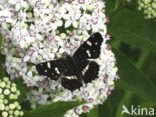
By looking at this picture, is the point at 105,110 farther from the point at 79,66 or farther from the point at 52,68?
the point at 52,68

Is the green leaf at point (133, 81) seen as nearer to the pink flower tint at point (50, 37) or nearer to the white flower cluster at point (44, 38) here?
the white flower cluster at point (44, 38)

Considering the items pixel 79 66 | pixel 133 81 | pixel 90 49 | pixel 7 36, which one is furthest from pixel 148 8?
pixel 7 36

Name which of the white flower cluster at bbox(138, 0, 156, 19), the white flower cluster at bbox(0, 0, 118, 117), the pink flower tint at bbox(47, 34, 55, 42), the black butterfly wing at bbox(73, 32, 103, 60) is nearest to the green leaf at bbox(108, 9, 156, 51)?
the white flower cluster at bbox(138, 0, 156, 19)

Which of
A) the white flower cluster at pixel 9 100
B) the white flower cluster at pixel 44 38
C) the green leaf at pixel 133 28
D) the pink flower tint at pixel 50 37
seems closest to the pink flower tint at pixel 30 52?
the white flower cluster at pixel 44 38

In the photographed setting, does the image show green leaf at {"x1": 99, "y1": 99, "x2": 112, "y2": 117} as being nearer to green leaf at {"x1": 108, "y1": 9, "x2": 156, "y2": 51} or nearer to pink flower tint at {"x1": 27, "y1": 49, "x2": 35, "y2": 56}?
green leaf at {"x1": 108, "y1": 9, "x2": 156, "y2": 51}

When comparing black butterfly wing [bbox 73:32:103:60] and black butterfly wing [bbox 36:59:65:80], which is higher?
black butterfly wing [bbox 73:32:103:60]
